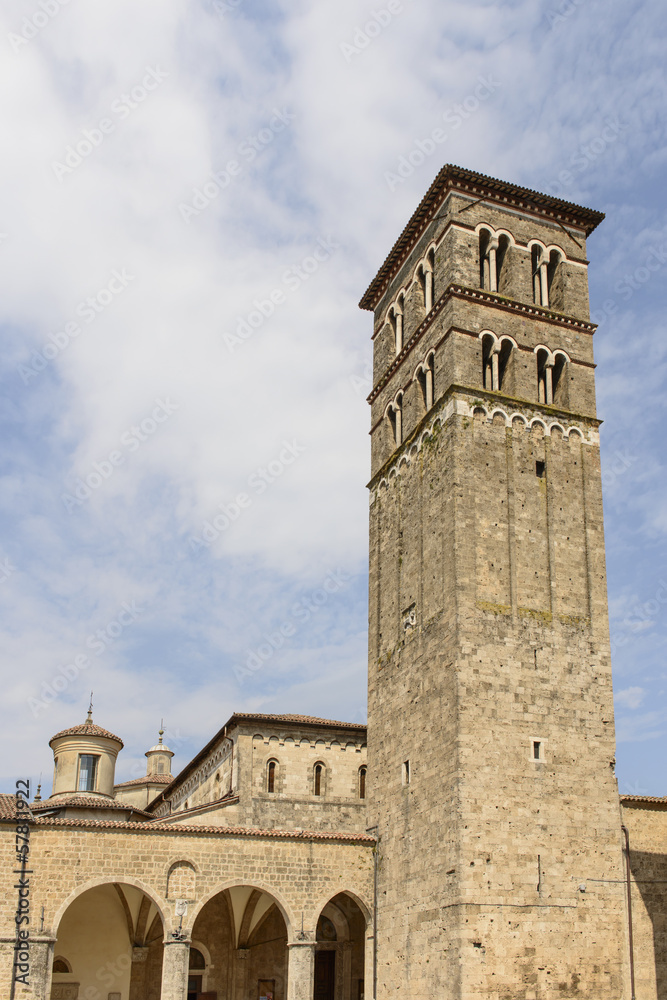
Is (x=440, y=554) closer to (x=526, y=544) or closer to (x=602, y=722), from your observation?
(x=526, y=544)

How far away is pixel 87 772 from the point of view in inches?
1433

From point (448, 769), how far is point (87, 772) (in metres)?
19.7

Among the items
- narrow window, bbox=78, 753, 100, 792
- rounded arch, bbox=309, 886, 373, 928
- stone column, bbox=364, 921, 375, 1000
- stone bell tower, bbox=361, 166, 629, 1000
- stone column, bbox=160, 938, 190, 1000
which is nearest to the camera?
stone bell tower, bbox=361, 166, 629, 1000

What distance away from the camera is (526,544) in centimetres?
2394

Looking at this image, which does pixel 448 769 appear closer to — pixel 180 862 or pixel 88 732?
pixel 180 862

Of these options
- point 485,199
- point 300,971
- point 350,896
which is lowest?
point 300,971

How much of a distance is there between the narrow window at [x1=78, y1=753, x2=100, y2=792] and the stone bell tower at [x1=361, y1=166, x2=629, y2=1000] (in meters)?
14.8

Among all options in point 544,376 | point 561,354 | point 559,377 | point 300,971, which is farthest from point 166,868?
point 561,354

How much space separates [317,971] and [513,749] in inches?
473

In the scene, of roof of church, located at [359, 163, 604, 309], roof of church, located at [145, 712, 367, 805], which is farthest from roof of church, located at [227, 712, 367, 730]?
roof of church, located at [359, 163, 604, 309]

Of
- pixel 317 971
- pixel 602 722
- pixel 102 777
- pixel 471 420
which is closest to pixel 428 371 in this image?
pixel 471 420

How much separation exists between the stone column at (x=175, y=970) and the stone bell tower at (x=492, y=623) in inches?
196

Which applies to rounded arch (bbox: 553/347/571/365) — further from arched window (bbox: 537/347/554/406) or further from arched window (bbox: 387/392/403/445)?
arched window (bbox: 387/392/403/445)

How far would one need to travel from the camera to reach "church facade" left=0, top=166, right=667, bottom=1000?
20.9 meters
